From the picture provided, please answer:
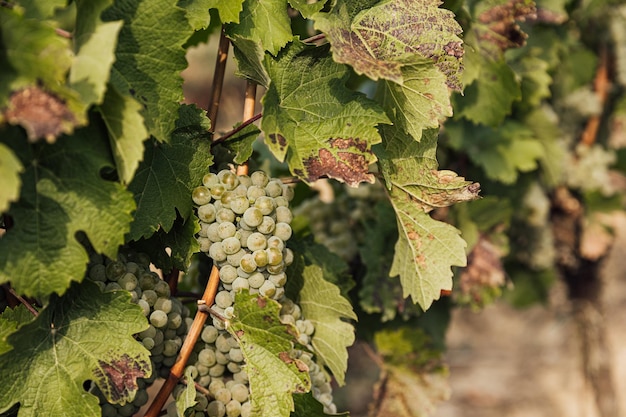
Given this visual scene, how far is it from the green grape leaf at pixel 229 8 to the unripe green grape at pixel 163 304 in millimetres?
440

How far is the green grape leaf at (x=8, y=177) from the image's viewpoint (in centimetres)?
83

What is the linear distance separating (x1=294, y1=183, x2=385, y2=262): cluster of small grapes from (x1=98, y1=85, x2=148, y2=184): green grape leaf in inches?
41.5

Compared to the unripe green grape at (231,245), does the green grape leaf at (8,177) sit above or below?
above

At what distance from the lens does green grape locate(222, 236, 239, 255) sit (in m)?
1.15

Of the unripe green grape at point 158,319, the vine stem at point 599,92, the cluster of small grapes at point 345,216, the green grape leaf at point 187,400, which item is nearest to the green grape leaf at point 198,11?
the unripe green grape at point 158,319

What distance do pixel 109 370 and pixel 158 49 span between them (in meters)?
0.45

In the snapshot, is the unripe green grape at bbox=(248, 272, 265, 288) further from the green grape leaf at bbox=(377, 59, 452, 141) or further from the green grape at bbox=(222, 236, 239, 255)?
the green grape leaf at bbox=(377, 59, 452, 141)

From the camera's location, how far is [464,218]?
211 centimetres

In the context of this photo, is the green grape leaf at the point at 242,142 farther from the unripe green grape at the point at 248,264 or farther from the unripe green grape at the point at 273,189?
the unripe green grape at the point at 248,264

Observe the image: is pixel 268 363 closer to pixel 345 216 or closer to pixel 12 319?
pixel 12 319

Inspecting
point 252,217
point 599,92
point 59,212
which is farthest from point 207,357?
point 599,92

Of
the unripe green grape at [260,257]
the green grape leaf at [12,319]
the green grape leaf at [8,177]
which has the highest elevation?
the green grape leaf at [8,177]

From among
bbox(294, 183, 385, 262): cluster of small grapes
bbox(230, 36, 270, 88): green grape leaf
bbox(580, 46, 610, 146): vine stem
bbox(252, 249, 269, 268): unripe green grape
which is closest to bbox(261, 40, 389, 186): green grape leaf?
bbox(230, 36, 270, 88): green grape leaf

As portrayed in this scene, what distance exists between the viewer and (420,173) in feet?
4.16
